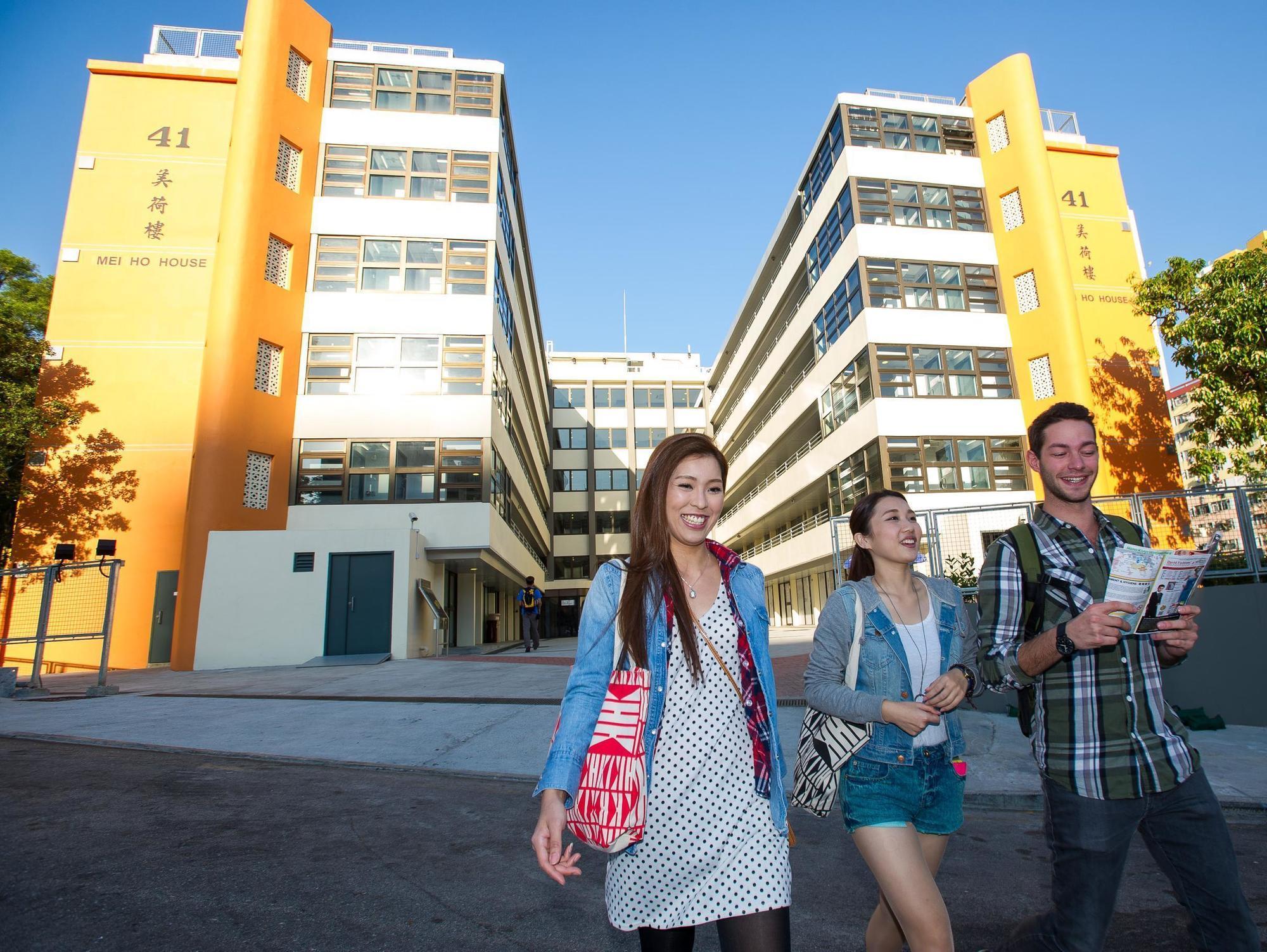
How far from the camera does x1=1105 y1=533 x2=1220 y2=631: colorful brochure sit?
6.34 feet

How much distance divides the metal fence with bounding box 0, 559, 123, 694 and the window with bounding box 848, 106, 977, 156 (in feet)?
83.2

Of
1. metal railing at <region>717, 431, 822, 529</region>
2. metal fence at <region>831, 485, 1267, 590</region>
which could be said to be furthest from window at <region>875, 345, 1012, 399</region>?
metal fence at <region>831, 485, 1267, 590</region>

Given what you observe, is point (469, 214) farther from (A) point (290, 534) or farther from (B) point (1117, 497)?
(B) point (1117, 497)

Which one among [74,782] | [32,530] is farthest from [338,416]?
[74,782]

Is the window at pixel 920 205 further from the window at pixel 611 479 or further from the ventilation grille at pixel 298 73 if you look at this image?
the window at pixel 611 479

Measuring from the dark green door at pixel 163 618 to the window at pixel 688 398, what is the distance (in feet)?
120

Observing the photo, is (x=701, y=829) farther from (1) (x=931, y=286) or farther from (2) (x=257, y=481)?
(1) (x=931, y=286)

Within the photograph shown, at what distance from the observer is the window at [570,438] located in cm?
5003

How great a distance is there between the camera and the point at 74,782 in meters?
5.90

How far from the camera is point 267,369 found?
20.2 meters

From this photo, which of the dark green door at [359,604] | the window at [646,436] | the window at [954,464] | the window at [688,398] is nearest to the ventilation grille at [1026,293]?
the window at [954,464]

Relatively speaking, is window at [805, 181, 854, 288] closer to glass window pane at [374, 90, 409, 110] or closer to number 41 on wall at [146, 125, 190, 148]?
glass window pane at [374, 90, 409, 110]

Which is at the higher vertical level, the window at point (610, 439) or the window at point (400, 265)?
the window at point (610, 439)

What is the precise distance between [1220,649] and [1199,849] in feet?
26.7
